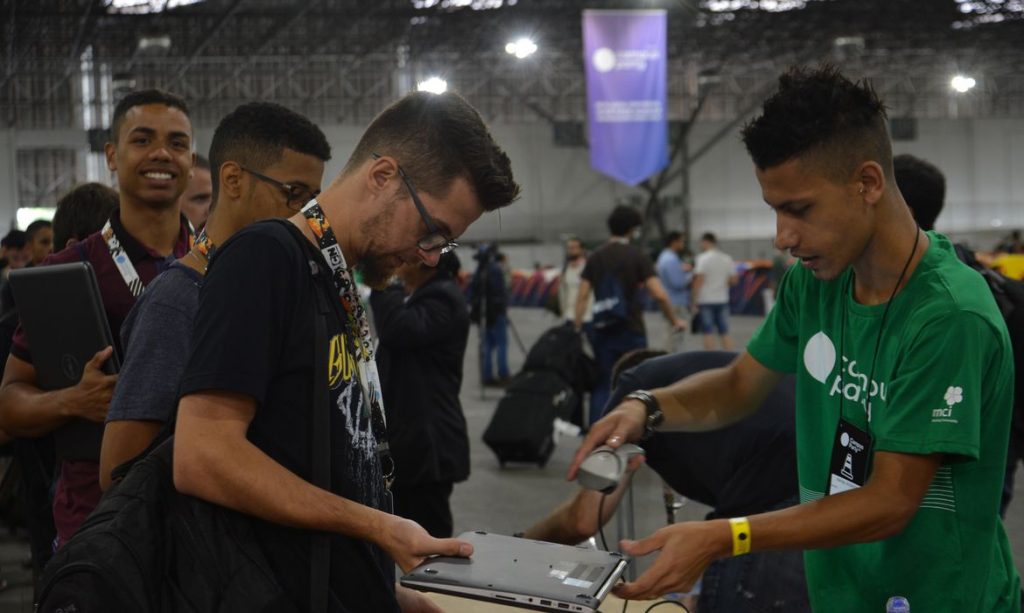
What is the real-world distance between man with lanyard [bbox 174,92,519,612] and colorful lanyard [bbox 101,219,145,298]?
40.8 inches

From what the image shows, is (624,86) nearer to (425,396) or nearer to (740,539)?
(425,396)

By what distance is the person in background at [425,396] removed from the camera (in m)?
3.77

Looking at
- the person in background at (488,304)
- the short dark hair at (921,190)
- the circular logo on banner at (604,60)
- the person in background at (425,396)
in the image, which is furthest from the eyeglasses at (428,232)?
the circular logo on banner at (604,60)

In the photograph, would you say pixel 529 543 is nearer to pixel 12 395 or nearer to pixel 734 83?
pixel 12 395

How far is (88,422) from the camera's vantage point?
2320mm

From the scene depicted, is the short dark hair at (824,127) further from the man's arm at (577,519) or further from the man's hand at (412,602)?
the man's arm at (577,519)

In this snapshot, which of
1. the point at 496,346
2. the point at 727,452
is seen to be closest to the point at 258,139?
the point at 727,452

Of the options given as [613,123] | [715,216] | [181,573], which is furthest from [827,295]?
[715,216]

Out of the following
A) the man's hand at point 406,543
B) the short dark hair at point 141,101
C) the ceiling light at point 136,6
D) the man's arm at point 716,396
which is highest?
the ceiling light at point 136,6

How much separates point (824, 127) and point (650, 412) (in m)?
0.68

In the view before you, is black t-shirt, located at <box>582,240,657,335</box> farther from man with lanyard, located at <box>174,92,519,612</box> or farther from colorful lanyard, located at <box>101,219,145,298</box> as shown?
man with lanyard, located at <box>174,92,519,612</box>

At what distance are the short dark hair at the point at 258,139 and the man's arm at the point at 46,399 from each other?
494mm

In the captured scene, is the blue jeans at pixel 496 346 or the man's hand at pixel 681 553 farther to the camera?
the blue jeans at pixel 496 346

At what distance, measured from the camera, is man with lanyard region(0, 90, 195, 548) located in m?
2.29
